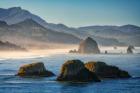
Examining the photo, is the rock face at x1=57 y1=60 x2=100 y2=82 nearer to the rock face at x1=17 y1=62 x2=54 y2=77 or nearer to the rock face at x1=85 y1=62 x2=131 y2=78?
the rock face at x1=85 y1=62 x2=131 y2=78

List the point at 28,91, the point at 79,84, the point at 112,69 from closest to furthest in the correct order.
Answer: the point at 28,91 → the point at 79,84 → the point at 112,69

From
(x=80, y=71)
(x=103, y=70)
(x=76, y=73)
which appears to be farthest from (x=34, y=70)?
(x=80, y=71)

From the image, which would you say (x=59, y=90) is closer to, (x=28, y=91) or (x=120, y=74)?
(x=28, y=91)

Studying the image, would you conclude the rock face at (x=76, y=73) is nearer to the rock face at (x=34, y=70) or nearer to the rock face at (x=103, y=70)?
the rock face at (x=103, y=70)

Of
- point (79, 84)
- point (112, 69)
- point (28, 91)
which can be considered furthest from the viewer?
point (112, 69)

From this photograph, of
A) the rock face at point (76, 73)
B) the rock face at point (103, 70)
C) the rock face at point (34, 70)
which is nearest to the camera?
the rock face at point (76, 73)

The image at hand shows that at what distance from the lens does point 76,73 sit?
136750mm

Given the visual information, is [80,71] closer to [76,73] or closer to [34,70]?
[76,73]

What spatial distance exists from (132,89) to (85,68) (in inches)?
594

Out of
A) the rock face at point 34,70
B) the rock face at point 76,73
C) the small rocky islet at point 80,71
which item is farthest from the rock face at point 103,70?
the rock face at point 34,70

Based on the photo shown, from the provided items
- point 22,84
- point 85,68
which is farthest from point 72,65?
point 22,84

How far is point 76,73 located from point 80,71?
3.77 feet

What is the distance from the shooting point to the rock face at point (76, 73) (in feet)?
447

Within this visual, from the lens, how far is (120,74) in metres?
148
